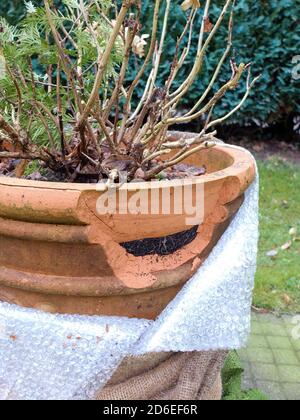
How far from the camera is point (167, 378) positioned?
56.9 inches

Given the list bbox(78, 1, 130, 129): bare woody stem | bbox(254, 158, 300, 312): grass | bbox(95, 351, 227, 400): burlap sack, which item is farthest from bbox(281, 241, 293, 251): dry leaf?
bbox(78, 1, 130, 129): bare woody stem

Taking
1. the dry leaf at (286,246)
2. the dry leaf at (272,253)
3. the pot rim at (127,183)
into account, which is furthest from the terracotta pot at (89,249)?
the dry leaf at (286,246)

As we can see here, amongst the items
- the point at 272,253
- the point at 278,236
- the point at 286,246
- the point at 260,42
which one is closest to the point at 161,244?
the point at 272,253

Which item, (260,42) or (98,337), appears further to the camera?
(260,42)

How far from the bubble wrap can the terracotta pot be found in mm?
34

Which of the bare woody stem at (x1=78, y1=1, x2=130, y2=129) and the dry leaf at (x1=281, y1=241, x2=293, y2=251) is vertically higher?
the bare woody stem at (x1=78, y1=1, x2=130, y2=129)

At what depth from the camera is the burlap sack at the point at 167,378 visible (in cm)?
137

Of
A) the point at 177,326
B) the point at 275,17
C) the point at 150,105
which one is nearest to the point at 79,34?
the point at 150,105

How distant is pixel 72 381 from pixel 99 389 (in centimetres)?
8

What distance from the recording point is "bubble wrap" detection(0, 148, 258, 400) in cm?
127

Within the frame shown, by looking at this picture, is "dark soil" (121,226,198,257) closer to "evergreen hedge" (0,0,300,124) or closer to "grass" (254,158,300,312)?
"grass" (254,158,300,312)

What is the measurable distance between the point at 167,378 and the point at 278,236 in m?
2.13

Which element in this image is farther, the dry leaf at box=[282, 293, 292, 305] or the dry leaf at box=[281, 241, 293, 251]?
the dry leaf at box=[281, 241, 293, 251]

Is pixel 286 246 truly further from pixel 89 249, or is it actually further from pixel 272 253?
pixel 89 249
